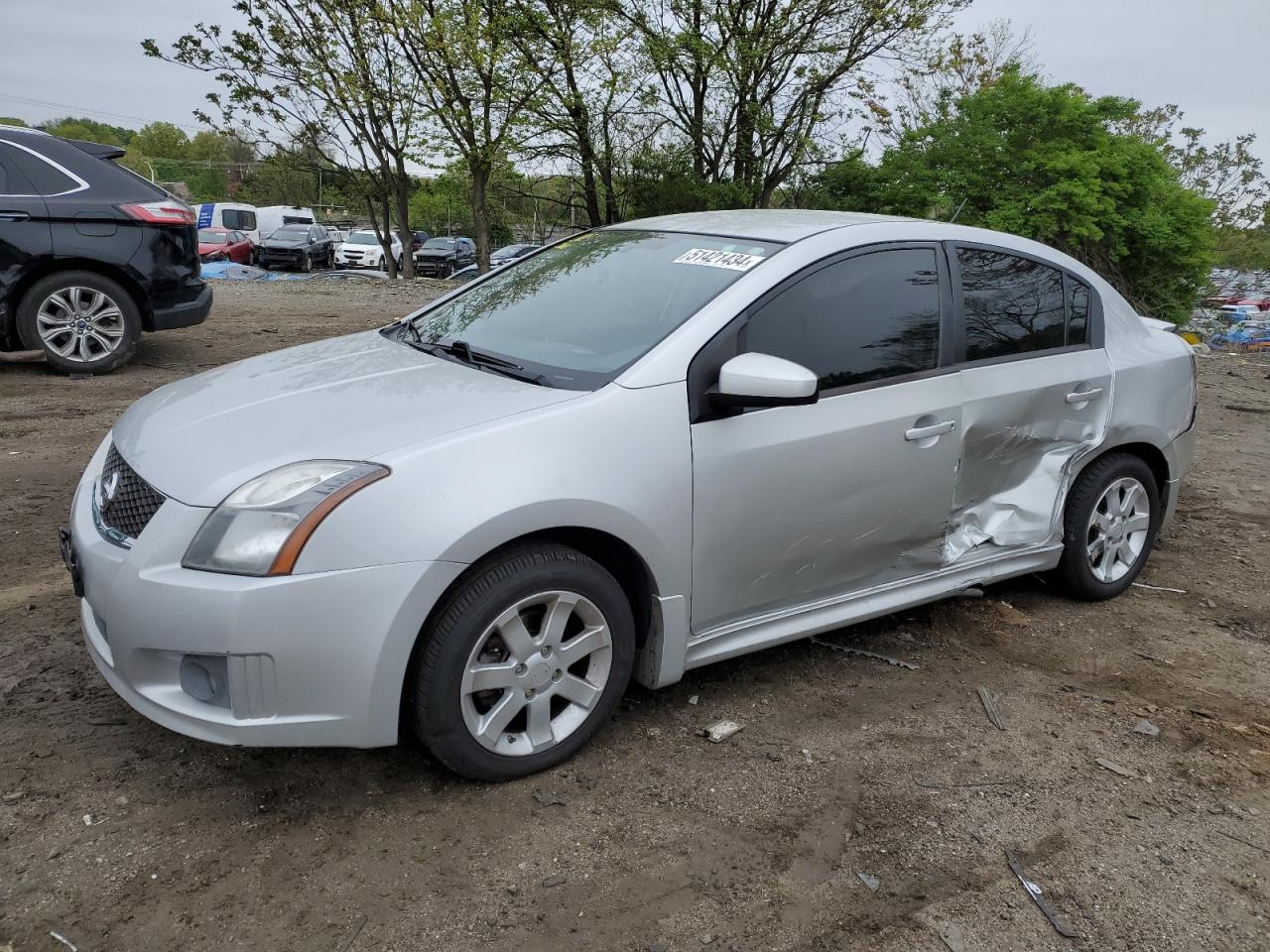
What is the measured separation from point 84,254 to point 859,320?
637 centimetres

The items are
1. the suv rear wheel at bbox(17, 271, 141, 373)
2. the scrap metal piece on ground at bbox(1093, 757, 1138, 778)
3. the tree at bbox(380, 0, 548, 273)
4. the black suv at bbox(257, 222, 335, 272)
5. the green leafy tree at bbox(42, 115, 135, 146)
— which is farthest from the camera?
the green leafy tree at bbox(42, 115, 135, 146)

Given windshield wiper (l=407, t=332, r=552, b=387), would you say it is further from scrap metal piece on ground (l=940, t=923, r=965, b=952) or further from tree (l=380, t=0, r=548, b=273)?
tree (l=380, t=0, r=548, b=273)

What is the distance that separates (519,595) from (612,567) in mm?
396

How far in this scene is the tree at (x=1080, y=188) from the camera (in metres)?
12.6

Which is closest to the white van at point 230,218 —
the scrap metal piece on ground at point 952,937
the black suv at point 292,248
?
the black suv at point 292,248

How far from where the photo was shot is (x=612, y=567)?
3.04 meters

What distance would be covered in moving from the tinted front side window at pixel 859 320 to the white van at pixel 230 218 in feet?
96.8

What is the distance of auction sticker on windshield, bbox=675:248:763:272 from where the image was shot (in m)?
3.37

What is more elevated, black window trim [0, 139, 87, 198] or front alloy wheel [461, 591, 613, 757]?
black window trim [0, 139, 87, 198]

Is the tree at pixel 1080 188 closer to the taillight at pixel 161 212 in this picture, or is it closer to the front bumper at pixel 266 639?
the taillight at pixel 161 212

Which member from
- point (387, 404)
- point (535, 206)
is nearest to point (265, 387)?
point (387, 404)

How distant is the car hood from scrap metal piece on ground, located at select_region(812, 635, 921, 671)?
5.39ft

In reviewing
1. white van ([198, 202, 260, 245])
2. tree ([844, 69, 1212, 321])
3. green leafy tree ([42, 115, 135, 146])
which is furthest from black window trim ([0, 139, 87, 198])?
green leafy tree ([42, 115, 135, 146])

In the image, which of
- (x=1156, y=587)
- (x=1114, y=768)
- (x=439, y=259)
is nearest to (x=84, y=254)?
(x=1156, y=587)
